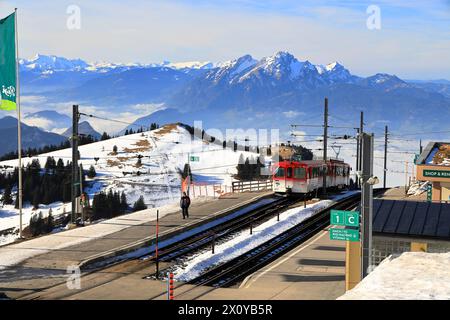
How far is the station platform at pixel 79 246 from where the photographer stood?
21.3 m

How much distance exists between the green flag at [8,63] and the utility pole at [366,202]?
1812cm

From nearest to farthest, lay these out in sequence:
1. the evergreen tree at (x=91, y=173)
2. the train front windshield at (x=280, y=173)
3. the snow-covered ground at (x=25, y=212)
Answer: the train front windshield at (x=280, y=173), the snow-covered ground at (x=25, y=212), the evergreen tree at (x=91, y=173)

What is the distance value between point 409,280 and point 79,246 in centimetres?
1638

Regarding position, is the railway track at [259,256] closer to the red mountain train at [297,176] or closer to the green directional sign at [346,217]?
the green directional sign at [346,217]

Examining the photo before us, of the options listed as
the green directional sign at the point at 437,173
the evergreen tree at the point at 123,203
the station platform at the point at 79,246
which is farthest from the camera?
the evergreen tree at the point at 123,203

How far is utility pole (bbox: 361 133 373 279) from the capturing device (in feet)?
54.9

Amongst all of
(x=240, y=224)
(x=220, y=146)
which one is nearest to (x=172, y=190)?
(x=220, y=146)

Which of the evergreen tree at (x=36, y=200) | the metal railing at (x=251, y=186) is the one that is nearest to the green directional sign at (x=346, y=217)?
the metal railing at (x=251, y=186)

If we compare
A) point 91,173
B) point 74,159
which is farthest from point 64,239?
point 91,173

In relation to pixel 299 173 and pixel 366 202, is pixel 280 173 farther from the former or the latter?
pixel 366 202

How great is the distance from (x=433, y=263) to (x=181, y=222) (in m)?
18.5

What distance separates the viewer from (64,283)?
2050 centimetres

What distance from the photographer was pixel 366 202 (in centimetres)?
1712

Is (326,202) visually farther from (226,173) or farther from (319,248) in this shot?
(226,173)
